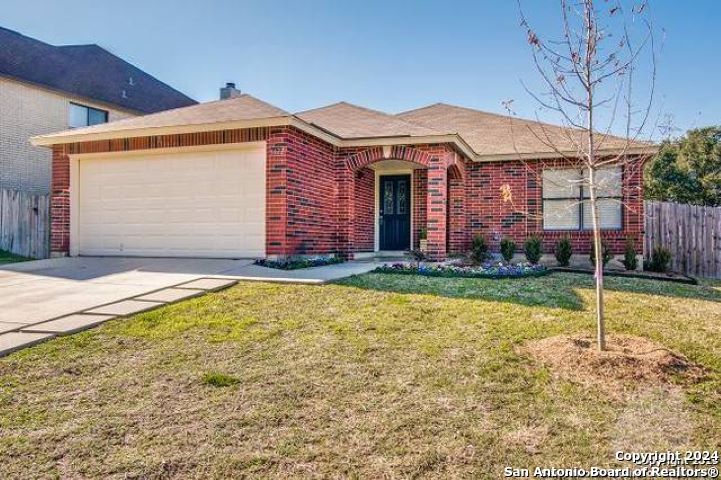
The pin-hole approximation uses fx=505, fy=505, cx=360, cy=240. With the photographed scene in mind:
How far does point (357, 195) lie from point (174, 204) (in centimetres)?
438

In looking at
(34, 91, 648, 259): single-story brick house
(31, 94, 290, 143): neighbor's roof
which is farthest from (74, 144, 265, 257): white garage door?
(31, 94, 290, 143): neighbor's roof

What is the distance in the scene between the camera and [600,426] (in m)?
2.98

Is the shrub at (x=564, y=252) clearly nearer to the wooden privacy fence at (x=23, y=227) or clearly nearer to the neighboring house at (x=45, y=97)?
the wooden privacy fence at (x=23, y=227)

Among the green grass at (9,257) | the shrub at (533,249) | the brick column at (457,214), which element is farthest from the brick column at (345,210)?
the green grass at (9,257)

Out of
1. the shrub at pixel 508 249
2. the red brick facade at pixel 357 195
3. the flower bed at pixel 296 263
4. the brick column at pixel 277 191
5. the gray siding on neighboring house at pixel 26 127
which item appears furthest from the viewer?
the gray siding on neighboring house at pixel 26 127

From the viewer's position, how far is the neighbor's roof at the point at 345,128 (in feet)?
32.5

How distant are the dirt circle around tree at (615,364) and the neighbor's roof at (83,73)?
60.0ft

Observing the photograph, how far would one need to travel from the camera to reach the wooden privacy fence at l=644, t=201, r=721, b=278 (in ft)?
39.3

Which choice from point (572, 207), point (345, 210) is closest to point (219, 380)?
point (345, 210)

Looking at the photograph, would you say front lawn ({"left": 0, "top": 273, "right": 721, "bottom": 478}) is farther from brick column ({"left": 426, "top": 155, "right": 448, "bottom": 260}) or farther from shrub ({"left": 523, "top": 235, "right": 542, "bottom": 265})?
shrub ({"left": 523, "top": 235, "right": 542, "bottom": 265})

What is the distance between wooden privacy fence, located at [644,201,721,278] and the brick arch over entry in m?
5.89

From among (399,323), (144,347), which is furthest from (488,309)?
(144,347)

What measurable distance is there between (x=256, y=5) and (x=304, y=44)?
1811mm

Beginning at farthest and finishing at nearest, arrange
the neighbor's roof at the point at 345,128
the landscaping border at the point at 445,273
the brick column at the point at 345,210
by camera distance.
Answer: the brick column at the point at 345,210
the neighbor's roof at the point at 345,128
the landscaping border at the point at 445,273
